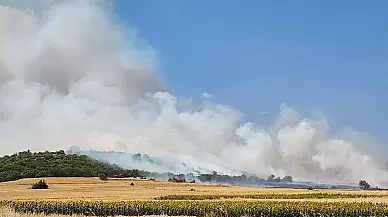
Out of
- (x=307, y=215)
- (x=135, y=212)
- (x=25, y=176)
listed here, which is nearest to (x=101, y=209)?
(x=135, y=212)

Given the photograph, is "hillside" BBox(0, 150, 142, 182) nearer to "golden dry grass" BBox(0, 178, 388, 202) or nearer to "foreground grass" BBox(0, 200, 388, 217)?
"golden dry grass" BBox(0, 178, 388, 202)

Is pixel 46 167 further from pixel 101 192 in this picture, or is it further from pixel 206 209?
pixel 206 209

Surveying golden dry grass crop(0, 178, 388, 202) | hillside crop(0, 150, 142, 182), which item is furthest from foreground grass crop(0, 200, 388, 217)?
hillside crop(0, 150, 142, 182)

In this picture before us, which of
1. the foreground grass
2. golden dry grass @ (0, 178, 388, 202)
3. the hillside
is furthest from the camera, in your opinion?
the hillside

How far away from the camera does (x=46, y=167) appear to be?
172 metres

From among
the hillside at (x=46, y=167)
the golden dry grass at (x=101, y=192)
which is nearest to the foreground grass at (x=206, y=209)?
the golden dry grass at (x=101, y=192)

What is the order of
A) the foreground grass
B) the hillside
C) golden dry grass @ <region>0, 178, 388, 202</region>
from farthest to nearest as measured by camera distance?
the hillside
golden dry grass @ <region>0, 178, 388, 202</region>
the foreground grass

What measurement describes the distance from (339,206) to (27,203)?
31.4 m

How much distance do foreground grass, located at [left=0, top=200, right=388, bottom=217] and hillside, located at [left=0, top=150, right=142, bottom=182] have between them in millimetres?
109403

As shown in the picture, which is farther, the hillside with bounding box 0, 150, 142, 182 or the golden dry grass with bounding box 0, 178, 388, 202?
the hillside with bounding box 0, 150, 142, 182

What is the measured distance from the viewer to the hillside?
531ft

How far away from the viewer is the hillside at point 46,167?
162 m

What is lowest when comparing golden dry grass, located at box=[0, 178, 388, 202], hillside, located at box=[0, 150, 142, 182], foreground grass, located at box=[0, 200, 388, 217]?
foreground grass, located at box=[0, 200, 388, 217]

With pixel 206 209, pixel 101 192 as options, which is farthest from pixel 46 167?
pixel 206 209
